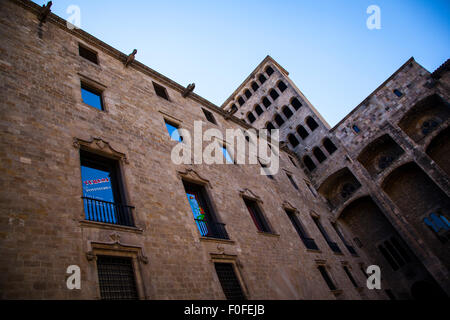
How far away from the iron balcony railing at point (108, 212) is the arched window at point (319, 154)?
20.6 meters

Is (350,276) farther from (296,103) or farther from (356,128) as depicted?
(296,103)

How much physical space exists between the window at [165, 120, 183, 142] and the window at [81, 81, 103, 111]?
9.70ft

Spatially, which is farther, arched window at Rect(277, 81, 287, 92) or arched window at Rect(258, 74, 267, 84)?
arched window at Rect(258, 74, 267, 84)

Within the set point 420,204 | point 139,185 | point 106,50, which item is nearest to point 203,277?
point 139,185

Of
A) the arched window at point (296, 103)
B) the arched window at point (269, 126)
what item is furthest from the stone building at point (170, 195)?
the arched window at point (269, 126)

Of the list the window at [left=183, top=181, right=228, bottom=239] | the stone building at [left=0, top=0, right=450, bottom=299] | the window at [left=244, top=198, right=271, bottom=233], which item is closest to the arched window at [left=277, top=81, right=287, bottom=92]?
the stone building at [left=0, top=0, right=450, bottom=299]

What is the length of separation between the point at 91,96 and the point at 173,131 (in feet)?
11.9

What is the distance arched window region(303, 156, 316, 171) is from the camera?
82.4 feet

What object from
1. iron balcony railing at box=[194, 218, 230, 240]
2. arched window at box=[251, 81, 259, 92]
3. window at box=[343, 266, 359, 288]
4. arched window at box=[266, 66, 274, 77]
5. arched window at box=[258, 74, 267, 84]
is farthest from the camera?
arched window at box=[251, 81, 259, 92]

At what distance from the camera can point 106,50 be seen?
12477 millimetres

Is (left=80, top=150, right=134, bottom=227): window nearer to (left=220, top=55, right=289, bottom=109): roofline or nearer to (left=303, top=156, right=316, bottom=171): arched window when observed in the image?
(left=303, top=156, right=316, bottom=171): arched window

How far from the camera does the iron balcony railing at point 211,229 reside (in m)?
9.38

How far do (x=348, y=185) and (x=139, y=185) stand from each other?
66.7 feet

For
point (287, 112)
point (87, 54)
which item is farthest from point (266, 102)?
point (87, 54)
